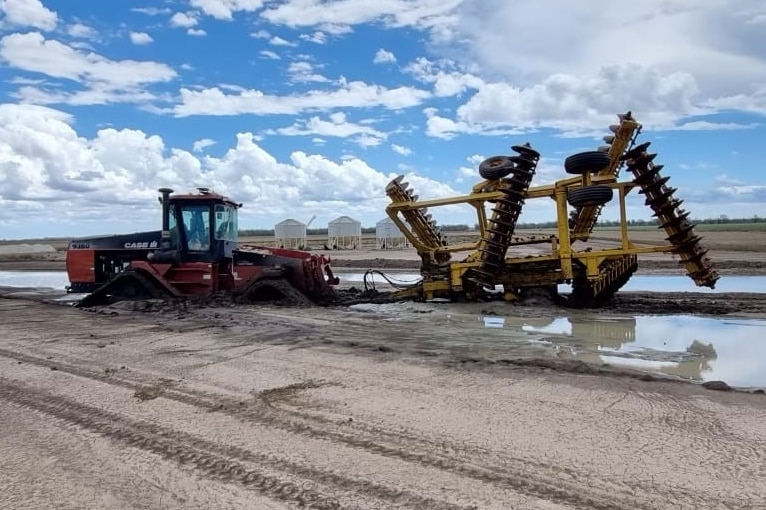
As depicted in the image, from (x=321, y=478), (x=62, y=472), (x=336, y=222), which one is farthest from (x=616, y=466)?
(x=336, y=222)

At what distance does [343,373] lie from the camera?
7.22 m

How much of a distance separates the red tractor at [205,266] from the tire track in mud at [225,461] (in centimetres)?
888

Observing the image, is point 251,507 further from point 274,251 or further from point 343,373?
point 274,251

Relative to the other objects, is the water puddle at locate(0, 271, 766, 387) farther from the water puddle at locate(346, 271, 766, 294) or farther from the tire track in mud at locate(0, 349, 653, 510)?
the water puddle at locate(346, 271, 766, 294)

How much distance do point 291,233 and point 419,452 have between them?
166 feet

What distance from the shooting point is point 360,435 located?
4.93m

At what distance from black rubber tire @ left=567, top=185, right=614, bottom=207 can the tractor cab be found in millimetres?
8345

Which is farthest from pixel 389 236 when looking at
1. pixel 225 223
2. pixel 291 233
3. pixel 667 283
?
pixel 225 223

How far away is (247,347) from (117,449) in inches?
173

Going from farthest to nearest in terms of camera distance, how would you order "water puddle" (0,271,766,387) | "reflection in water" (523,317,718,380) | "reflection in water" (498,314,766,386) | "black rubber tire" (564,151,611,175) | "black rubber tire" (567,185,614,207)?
"black rubber tire" (564,151,611,175) < "black rubber tire" (567,185,614,207) < "water puddle" (0,271,766,387) < "reflection in water" (523,317,718,380) < "reflection in water" (498,314,766,386)

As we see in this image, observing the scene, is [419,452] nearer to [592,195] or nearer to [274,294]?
[592,195]

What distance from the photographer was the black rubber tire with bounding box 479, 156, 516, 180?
46.8ft

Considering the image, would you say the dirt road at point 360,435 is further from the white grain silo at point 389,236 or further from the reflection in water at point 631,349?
the white grain silo at point 389,236

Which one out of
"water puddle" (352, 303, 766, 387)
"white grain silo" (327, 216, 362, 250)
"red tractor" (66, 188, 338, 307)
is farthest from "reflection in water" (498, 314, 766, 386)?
"white grain silo" (327, 216, 362, 250)
